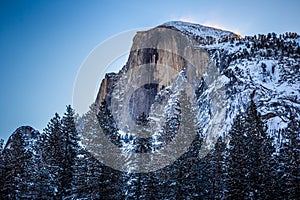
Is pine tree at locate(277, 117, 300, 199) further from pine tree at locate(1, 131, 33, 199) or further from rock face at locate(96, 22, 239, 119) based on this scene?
rock face at locate(96, 22, 239, 119)

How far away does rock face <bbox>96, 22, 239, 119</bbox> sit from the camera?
505ft

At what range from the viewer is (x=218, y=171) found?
36156 mm

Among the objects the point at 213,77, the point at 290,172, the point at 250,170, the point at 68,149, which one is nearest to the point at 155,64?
the point at 213,77

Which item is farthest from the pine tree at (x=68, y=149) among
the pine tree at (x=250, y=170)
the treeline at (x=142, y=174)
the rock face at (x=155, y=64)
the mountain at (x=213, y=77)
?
the rock face at (x=155, y=64)

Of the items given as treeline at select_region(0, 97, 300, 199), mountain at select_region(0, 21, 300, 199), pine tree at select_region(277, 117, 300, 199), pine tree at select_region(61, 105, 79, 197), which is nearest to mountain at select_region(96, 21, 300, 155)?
mountain at select_region(0, 21, 300, 199)

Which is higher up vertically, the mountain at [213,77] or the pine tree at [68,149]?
the mountain at [213,77]

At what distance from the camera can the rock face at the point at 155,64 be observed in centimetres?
15400

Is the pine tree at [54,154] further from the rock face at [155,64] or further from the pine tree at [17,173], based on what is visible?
the rock face at [155,64]

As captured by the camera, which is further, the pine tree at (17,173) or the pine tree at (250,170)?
the pine tree at (17,173)

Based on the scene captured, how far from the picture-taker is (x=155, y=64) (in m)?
172

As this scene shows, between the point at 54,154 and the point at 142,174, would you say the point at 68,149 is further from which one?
the point at 142,174

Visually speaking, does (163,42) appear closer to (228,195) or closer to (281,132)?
Answer: (281,132)

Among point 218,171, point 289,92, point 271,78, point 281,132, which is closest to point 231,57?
point 271,78

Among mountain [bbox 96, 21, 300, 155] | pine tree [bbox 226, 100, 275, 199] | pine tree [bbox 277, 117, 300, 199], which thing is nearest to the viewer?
pine tree [bbox 226, 100, 275, 199]
